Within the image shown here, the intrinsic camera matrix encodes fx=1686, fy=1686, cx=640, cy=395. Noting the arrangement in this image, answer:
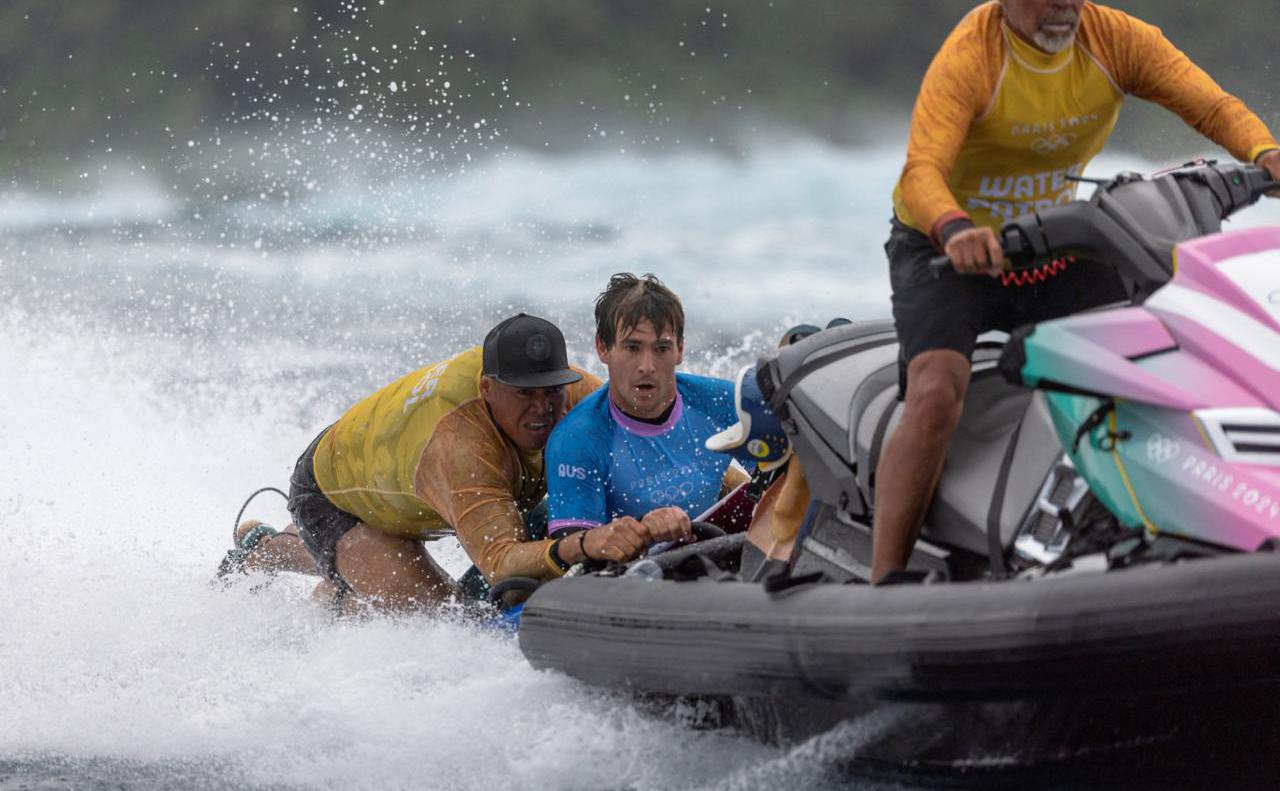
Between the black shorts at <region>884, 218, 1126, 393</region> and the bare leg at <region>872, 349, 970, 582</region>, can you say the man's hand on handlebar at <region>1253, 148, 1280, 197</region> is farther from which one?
the bare leg at <region>872, 349, 970, 582</region>

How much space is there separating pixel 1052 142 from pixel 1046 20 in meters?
0.27

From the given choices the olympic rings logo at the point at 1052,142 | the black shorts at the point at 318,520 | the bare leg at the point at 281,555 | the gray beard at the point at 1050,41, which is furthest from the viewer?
the bare leg at the point at 281,555

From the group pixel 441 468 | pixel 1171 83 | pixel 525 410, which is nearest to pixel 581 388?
pixel 525 410

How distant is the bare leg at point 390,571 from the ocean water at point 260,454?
0.18 m

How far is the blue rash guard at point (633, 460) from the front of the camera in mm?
4836

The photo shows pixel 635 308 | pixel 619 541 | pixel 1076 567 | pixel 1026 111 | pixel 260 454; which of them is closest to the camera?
pixel 1076 567

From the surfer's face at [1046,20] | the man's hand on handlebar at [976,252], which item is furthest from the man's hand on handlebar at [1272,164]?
the man's hand on handlebar at [976,252]

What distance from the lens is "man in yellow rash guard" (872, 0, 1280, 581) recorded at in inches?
131

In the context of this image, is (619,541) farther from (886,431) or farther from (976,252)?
(976,252)

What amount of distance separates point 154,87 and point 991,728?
13.3 m

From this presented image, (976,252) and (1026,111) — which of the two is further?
(1026,111)

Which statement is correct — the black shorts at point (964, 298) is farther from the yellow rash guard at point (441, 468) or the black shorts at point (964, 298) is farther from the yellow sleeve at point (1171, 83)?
the yellow rash guard at point (441, 468)

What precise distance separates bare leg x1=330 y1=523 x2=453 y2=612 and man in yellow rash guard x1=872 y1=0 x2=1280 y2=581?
98.6 inches

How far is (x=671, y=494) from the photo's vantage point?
198 inches
